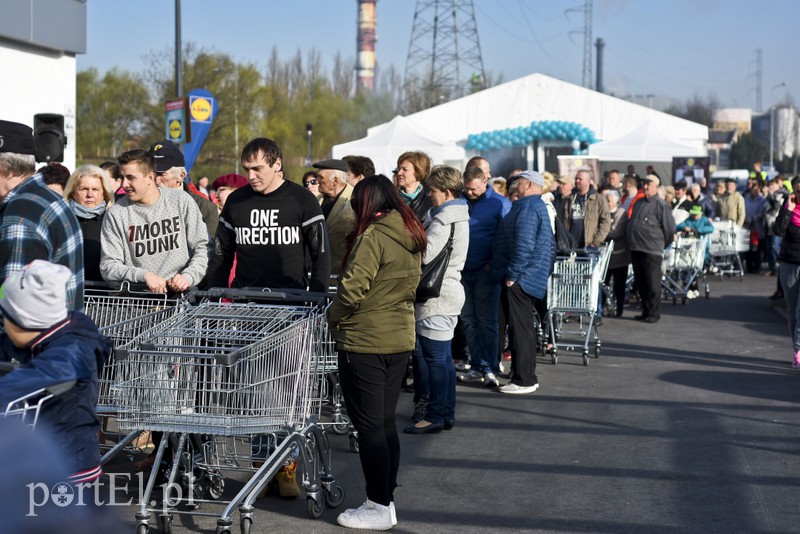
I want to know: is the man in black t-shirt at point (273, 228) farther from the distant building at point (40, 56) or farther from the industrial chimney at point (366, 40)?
the industrial chimney at point (366, 40)

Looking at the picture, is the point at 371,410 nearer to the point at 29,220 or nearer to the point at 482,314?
the point at 29,220

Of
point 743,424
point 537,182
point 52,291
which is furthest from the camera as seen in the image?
point 537,182

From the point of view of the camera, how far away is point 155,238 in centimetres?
730

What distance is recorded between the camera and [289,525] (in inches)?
248

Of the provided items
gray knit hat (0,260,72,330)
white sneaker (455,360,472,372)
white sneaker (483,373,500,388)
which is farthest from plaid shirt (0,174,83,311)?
white sneaker (455,360,472,372)

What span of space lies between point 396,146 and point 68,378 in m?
24.7

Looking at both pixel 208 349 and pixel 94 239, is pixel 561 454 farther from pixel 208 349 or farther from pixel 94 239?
pixel 94 239

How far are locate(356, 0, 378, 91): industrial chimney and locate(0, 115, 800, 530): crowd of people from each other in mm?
178653

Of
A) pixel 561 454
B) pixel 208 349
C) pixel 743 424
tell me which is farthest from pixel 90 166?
pixel 743 424

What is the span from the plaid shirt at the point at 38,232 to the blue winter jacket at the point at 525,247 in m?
5.64

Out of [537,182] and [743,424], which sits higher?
[537,182]

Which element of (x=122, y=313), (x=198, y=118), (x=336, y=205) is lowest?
(x=122, y=313)

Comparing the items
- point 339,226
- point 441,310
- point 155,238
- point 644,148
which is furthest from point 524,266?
point 644,148

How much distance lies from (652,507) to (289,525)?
7.32ft
